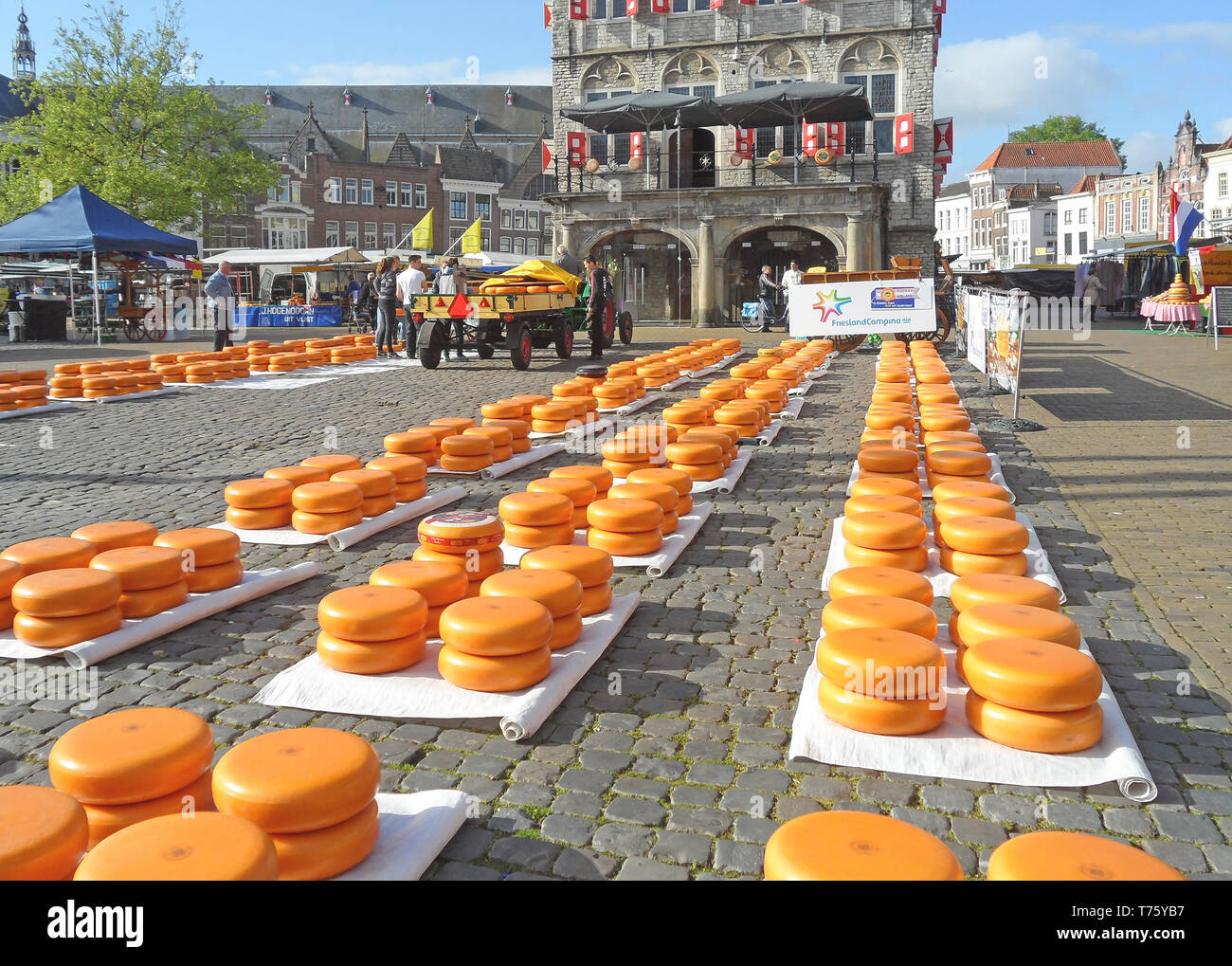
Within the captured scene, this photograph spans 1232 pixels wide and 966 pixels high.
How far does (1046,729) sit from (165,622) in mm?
3863

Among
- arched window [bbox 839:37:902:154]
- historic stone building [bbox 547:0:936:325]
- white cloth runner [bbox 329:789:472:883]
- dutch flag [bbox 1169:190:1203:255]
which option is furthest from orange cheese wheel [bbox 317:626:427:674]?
arched window [bbox 839:37:902:154]

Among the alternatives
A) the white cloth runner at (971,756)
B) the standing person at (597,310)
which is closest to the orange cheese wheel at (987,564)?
the white cloth runner at (971,756)

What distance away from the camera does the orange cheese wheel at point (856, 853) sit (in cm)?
232

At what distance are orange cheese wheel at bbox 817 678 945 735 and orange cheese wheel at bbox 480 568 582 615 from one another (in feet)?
4.34

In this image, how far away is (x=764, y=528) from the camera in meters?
6.83

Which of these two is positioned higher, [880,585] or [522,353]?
[522,353]

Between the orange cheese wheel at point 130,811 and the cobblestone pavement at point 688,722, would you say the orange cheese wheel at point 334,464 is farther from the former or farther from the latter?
the orange cheese wheel at point 130,811

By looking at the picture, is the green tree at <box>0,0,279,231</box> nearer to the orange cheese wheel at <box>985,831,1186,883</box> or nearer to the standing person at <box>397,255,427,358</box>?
the standing person at <box>397,255,427,358</box>

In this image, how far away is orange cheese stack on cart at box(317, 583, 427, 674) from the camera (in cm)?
411

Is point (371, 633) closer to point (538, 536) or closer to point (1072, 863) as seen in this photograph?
point (538, 536)

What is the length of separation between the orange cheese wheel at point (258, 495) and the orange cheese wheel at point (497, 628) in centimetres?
299

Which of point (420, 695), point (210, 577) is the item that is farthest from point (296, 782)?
point (210, 577)

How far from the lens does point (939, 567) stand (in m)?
5.59
